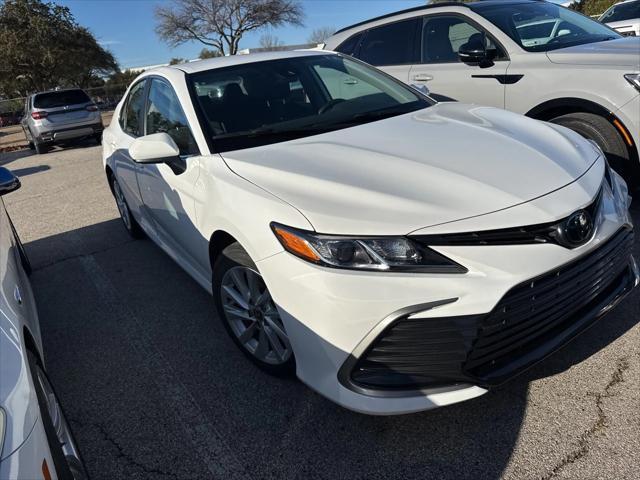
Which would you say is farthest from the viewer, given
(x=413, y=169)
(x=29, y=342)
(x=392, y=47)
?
(x=392, y=47)

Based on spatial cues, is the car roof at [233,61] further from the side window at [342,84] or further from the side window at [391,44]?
the side window at [391,44]

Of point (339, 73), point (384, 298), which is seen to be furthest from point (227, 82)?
point (384, 298)

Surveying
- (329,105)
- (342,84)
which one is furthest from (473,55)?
(329,105)

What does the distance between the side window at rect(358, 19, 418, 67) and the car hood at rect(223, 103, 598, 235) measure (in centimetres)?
289

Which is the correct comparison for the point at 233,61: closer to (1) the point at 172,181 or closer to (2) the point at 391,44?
(1) the point at 172,181

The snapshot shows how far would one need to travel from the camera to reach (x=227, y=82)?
10.5 feet

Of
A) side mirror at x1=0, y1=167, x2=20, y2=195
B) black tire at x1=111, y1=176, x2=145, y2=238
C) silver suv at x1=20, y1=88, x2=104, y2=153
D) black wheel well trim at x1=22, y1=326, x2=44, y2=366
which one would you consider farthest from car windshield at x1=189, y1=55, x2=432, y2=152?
silver suv at x1=20, y1=88, x2=104, y2=153

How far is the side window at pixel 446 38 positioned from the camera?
4.80 metres

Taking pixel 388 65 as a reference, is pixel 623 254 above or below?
below

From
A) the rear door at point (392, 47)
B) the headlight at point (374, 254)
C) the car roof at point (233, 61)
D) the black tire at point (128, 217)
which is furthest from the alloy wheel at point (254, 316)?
the rear door at point (392, 47)

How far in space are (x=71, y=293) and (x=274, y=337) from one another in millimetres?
2328

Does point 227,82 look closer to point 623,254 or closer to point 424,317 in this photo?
point 424,317

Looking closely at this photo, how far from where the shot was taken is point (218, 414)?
2.46m

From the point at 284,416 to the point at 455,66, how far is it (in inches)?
154
